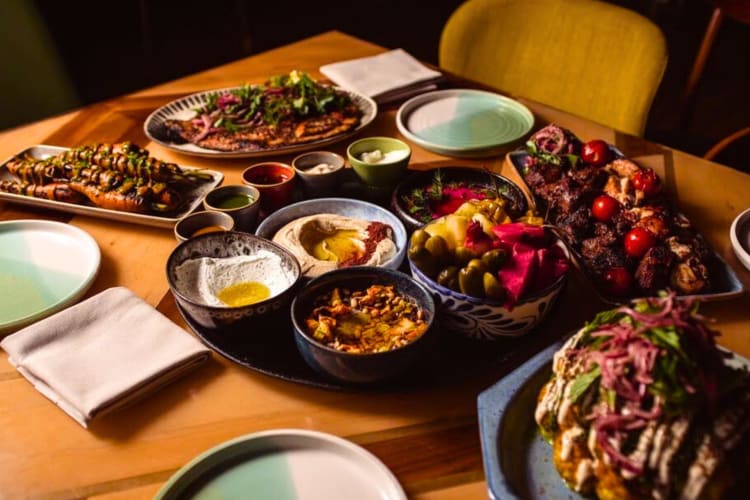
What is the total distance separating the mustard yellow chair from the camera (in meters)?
2.44

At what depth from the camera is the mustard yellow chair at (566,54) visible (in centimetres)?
244

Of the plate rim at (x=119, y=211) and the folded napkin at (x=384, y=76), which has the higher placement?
the folded napkin at (x=384, y=76)

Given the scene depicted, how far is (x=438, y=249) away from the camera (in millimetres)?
1425

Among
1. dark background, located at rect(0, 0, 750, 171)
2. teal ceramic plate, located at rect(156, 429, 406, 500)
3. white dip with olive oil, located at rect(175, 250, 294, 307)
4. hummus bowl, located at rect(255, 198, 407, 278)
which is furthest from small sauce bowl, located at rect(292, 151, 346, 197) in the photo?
dark background, located at rect(0, 0, 750, 171)

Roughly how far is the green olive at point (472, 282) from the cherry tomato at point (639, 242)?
0.47 meters

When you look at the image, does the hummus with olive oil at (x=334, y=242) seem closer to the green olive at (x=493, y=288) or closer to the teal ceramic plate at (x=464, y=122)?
the green olive at (x=493, y=288)

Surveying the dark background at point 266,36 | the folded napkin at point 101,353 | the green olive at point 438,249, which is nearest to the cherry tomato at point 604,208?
the green olive at point 438,249

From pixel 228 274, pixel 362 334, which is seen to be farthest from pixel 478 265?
pixel 228 274

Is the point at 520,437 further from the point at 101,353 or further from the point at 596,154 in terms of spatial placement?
the point at 596,154

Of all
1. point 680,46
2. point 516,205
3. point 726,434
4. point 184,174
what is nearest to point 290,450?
point 726,434

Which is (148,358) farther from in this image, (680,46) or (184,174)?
(680,46)

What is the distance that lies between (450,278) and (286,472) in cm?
51

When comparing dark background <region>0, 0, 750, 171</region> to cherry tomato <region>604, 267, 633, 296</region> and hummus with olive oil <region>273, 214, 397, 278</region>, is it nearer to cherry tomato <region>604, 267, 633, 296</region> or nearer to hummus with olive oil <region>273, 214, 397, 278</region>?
cherry tomato <region>604, 267, 633, 296</region>

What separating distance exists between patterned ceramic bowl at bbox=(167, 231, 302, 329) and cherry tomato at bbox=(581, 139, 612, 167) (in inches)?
39.0
